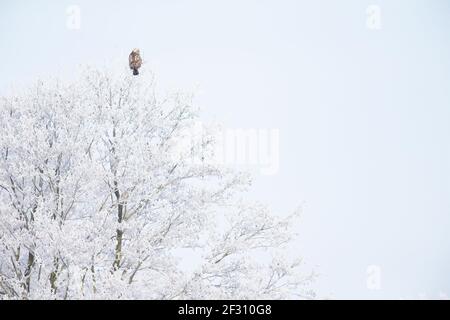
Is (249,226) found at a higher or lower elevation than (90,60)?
lower

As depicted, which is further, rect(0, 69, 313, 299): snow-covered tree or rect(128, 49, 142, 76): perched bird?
rect(128, 49, 142, 76): perched bird

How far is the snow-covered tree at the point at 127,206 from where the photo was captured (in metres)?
7.82

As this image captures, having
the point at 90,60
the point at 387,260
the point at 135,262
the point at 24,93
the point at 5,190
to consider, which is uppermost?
the point at 90,60

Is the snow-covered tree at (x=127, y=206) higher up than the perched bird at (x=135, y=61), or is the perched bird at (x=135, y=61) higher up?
the perched bird at (x=135, y=61)

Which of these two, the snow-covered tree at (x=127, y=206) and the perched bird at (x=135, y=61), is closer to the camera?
the snow-covered tree at (x=127, y=206)

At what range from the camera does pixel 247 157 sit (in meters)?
9.73

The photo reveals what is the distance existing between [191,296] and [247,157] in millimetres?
3091

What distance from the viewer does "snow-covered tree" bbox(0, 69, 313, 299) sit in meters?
7.82

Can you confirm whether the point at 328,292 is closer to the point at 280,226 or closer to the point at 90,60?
the point at 280,226

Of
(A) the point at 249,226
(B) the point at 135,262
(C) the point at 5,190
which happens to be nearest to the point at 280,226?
(A) the point at 249,226

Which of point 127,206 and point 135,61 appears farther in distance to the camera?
point 135,61

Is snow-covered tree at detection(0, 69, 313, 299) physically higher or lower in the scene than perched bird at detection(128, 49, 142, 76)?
lower

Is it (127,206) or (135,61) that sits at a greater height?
(135,61)

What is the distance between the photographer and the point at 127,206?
8500 mm
